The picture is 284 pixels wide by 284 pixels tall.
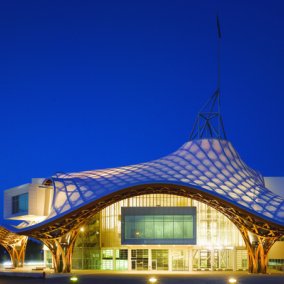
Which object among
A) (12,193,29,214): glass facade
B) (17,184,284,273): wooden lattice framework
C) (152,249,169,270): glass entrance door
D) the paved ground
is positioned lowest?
the paved ground

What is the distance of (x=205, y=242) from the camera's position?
64.4 meters

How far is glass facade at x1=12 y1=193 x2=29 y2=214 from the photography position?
64312 mm

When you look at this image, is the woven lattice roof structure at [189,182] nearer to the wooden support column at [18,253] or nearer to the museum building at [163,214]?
the museum building at [163,214]

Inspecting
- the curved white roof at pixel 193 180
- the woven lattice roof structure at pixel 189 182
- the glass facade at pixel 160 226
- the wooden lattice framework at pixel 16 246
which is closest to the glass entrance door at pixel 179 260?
the glass facade at pixel 160 226

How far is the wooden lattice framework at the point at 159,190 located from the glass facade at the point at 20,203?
8653mm

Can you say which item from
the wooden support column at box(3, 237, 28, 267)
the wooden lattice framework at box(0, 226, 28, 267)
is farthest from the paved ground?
the wooden support column at box(3, 237, 28, 267)

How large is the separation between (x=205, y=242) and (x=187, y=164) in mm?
9758

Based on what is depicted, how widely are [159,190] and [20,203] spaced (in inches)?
666

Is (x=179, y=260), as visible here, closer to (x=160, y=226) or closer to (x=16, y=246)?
(x=160, y=226)

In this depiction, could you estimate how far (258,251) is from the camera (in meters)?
55.9

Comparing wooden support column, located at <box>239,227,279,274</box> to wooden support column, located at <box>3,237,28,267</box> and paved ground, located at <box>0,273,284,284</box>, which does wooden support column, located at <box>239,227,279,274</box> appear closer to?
paved ground, located at <box>0,273,284,284</box>

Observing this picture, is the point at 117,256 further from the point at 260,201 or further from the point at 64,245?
the point at 260,201

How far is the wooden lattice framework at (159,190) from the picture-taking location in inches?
2128

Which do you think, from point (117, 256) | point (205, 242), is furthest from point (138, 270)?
point (205, 242)
